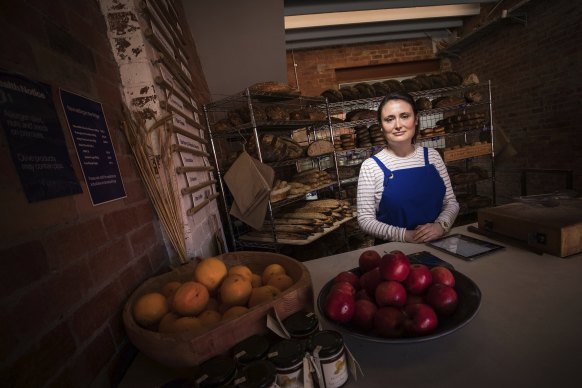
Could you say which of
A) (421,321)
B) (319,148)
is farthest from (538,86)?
(421,321)

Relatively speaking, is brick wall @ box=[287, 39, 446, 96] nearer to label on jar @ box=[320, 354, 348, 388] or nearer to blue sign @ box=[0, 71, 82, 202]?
blue sign @ box=[0, 71, 82, 202]

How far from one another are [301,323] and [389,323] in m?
0.22

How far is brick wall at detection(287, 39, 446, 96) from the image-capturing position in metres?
5.34

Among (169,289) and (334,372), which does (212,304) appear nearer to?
(169,289)

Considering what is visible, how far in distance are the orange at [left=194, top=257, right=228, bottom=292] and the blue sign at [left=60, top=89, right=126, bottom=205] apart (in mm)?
398

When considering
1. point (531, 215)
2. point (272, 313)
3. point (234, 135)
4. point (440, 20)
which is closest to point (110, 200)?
point (272, 313)

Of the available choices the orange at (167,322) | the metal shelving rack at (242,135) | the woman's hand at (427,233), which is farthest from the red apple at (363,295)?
the metal shelving rack at (242,135)

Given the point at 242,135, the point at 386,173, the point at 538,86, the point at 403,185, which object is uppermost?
the point at 538,86

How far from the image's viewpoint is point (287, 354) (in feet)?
1.93

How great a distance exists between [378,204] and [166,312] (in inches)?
61.7

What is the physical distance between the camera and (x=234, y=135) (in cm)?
282

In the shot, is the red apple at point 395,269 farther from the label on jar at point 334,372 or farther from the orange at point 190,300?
the orange at point 190,300

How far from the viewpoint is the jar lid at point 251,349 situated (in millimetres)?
624

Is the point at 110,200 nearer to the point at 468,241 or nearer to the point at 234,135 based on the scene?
the point at 468,241
